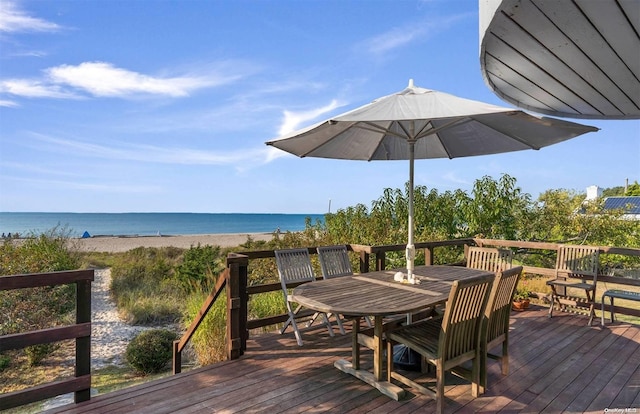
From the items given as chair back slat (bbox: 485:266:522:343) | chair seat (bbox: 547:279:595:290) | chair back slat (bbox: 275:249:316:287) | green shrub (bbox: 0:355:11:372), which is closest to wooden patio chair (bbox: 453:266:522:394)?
chair back slat (bbox: 485:266:522:343)

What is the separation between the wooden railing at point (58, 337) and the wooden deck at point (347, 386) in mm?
147

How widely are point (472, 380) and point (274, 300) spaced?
3523 millimetres

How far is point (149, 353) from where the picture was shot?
17.6 feet

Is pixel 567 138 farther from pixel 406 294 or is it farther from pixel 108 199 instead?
pixel 108 199

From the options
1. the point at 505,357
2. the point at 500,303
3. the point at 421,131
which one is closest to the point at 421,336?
the point at 500,303

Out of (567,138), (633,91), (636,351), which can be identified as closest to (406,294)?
(633,91)

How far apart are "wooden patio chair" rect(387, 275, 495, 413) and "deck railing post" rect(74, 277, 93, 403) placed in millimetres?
2292

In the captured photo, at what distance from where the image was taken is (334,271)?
4.33 m

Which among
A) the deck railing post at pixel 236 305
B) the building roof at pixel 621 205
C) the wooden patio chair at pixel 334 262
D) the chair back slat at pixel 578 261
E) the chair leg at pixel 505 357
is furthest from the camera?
the building roof at pixel 621 205

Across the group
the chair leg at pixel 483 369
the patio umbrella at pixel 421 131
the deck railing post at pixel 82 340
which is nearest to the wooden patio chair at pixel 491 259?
the patio umbrella at pixel 421 131

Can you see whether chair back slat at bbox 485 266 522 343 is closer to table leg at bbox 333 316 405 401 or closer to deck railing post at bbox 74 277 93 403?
table leg at bbox 333 316 405 401

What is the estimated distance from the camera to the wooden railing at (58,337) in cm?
241

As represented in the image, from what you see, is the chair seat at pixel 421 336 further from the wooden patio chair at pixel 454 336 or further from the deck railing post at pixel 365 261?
the deck railing post at pixel 365 261

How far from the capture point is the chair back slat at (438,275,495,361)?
8.07ft
